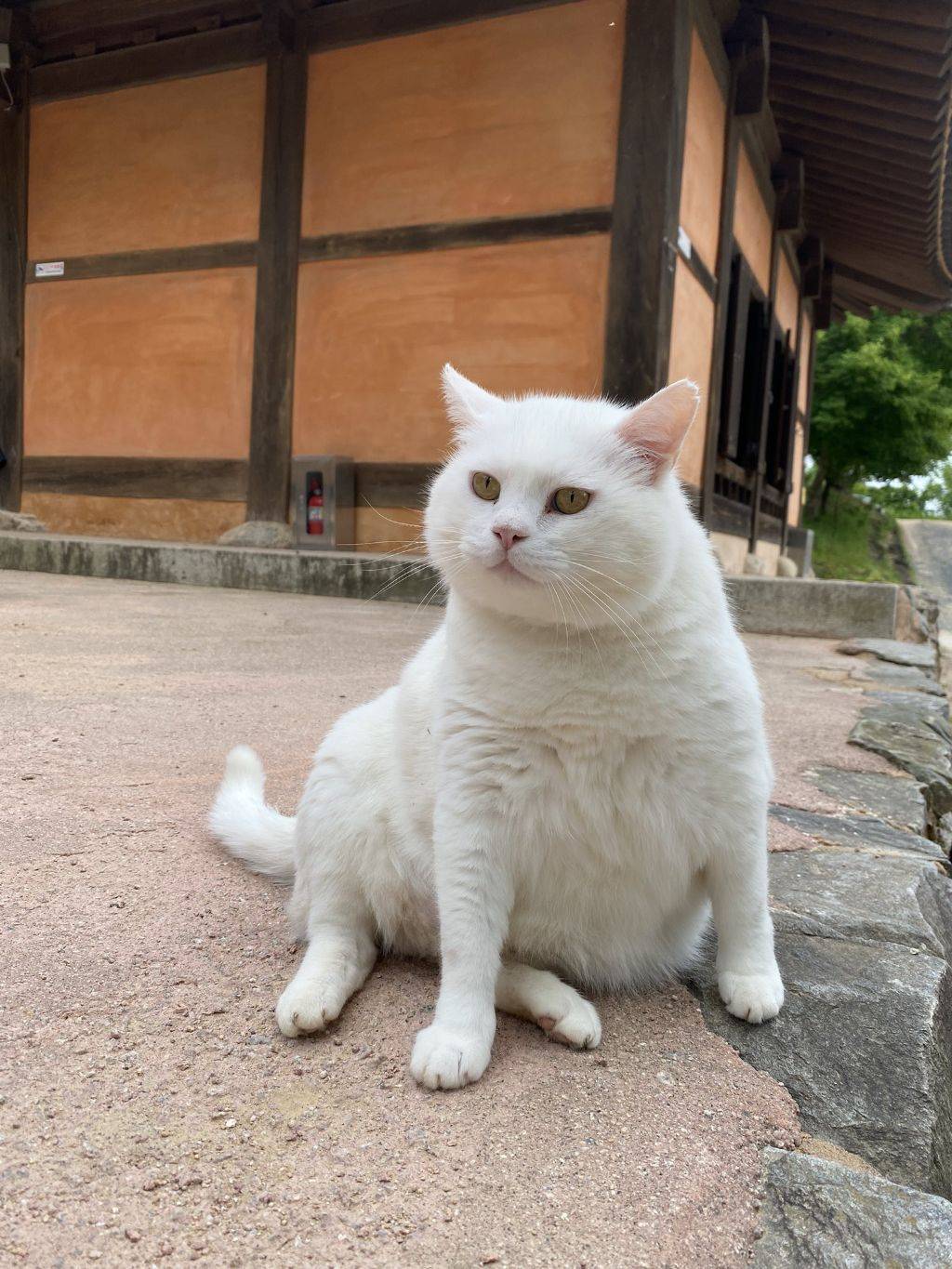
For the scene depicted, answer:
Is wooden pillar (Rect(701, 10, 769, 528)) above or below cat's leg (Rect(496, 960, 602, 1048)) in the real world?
above

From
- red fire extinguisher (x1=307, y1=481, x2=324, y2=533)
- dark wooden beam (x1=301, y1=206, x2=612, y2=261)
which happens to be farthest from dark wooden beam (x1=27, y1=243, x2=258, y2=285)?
red fire extinguisher (x1=307, y1=481, x2=324, y2=533)

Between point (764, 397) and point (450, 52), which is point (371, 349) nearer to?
point (450, 52)

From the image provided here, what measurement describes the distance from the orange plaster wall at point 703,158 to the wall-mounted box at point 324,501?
300 centimetres

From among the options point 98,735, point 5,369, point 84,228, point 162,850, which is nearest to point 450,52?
point 84,228

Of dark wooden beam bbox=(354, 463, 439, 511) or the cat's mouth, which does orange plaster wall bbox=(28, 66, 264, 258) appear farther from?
the cat's mouth

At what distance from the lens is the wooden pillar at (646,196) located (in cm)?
597

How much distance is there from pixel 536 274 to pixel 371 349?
1.41m

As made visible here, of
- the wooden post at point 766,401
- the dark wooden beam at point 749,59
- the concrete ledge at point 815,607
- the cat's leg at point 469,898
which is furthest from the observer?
the wooden post at point 766,401

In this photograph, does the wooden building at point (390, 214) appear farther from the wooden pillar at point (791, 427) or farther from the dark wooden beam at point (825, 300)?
the dark wooden beam at point (825, 300)

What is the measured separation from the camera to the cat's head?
1.31 metres

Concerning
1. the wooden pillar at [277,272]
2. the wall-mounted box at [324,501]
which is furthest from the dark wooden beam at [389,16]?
the wall-mounted box at [324,501]

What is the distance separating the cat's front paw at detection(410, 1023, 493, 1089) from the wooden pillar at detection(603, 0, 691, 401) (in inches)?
213

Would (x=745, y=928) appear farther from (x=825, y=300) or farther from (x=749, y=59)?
(x=825, y=300)

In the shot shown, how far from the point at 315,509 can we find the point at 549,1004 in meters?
6.35
